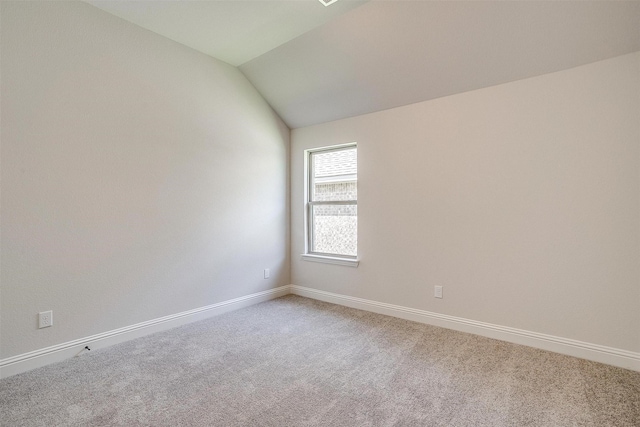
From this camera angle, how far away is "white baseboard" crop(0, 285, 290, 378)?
2166 mm

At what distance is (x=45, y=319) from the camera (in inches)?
90.0

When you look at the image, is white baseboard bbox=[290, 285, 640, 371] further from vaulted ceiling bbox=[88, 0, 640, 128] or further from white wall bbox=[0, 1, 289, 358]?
vaulted ceiling bbox=[88, 0, 640, 128]

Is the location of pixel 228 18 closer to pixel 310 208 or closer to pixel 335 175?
pixel 335 175

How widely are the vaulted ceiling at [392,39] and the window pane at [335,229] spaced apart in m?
1.23

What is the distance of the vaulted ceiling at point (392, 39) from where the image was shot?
219 cm

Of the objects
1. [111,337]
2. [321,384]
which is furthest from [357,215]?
[111,337]

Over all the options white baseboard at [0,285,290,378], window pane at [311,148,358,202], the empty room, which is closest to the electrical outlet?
the empty room

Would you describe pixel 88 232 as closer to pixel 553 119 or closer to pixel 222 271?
pixel 222 271

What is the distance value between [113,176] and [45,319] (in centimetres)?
117

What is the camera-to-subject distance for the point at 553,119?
246cm

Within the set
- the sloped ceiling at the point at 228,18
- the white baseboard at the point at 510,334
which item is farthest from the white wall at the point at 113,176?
the white baseboard at the point at 510,334

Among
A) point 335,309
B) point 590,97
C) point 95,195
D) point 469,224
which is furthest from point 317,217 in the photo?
point 590,97

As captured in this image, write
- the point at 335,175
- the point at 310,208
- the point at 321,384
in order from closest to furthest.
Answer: the point at 321,384, the point at 335,175, the point at 310,208

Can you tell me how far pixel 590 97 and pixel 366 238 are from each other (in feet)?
7.35
